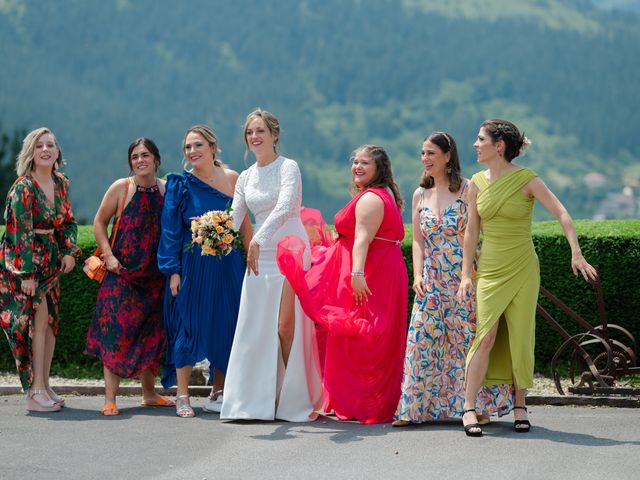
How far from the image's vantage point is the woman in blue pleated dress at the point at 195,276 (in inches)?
318

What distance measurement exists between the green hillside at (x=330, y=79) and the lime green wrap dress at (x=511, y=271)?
45020mm

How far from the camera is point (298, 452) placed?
6.46 metres

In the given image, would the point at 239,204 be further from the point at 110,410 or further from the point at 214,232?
the point at 110,410

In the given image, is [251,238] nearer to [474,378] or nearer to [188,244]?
[188,244]

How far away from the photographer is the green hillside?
2219 inches

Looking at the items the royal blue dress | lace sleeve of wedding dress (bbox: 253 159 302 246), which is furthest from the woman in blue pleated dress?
lace sleeve of wedding dress (bbox: 253 159 302 246)

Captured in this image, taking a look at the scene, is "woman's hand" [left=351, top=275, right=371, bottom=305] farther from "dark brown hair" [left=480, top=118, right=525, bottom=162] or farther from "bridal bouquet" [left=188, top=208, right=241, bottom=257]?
"dark brown hair" [left=480, top=118, right=525, bottom=162]

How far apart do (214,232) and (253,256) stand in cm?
34

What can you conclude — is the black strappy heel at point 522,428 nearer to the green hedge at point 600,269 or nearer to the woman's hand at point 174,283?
the woman's hand at point 174,283

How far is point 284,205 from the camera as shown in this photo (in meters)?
7.54

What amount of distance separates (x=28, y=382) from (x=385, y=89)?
203ft

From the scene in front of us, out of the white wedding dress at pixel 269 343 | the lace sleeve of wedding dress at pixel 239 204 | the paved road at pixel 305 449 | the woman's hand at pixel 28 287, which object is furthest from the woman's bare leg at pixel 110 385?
the lace sleeve of wedding dress at pixel 239 204

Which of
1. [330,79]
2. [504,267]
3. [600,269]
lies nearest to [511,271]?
[504,267]

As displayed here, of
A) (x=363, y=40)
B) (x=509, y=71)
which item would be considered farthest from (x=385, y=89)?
(x=509, y=71)
